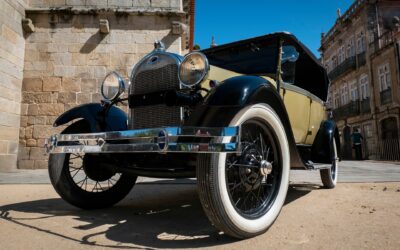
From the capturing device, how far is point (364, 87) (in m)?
20.8

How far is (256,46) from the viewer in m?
3.58

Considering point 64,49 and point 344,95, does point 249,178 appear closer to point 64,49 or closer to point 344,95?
point 64,49

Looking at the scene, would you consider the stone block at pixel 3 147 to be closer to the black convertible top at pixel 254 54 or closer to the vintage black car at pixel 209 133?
the vintage black car at pixel 209 133

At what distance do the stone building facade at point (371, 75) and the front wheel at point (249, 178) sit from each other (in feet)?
50.2

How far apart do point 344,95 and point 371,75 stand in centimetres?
483

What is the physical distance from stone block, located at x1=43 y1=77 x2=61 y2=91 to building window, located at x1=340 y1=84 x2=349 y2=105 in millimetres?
21511

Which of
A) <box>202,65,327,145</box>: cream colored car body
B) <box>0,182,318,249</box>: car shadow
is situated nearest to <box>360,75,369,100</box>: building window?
<box>202,65,327,145</box>: cream colored car body

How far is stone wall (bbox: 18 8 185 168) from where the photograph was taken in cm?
789

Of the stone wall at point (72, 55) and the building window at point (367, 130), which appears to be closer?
the stone wall at point (72, 55)

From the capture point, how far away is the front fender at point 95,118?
9.72 feet

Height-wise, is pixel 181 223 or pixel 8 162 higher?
pixel 8 162

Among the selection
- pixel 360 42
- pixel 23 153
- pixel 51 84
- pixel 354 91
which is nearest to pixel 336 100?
pixel 354 91

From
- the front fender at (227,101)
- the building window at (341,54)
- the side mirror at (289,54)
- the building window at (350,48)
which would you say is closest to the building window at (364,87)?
the building window at (350,48)

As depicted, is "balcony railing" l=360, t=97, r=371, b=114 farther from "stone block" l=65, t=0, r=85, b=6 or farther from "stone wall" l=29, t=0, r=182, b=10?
"stone block" l=65, t=0, r=85, b=6
